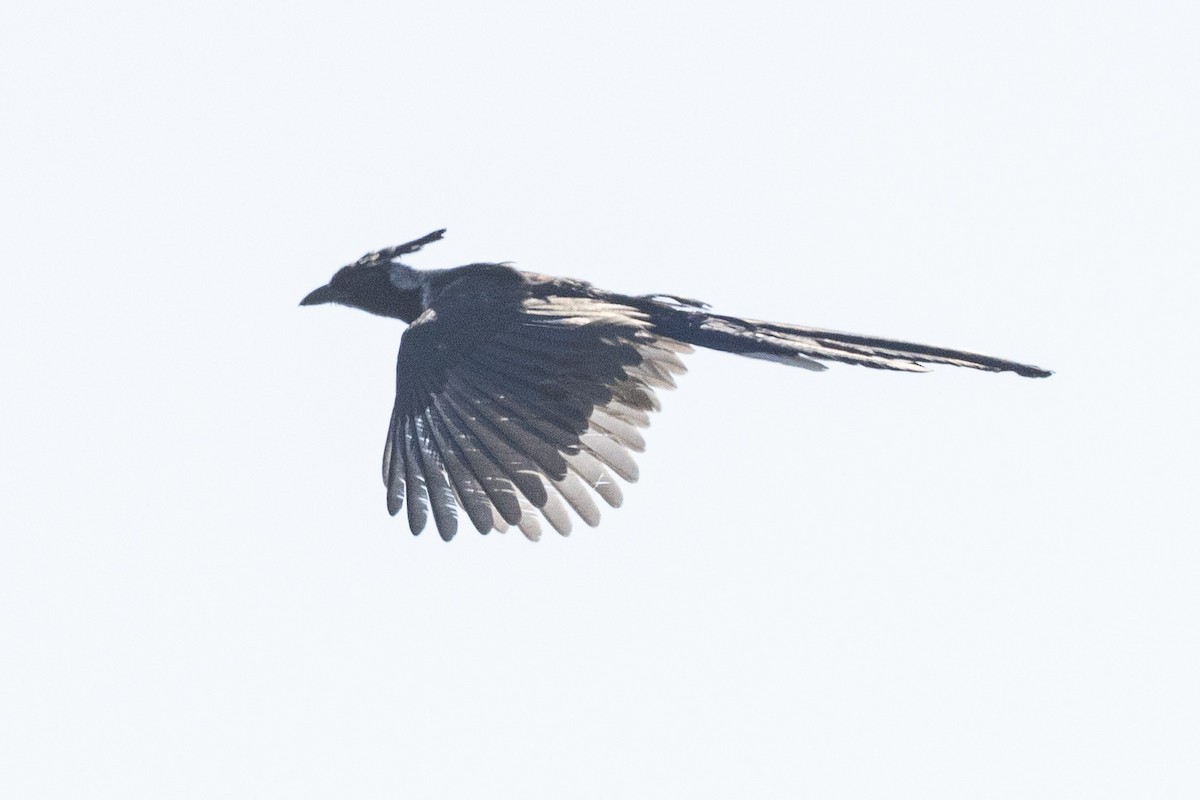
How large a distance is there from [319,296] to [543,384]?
3.23 metres

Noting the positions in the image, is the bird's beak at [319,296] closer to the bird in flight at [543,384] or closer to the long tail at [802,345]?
the bird in flight at [543,384]

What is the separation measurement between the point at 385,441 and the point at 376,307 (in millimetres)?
2558

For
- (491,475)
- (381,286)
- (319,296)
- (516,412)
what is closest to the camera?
(491,475)

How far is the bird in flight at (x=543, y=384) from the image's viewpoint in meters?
8.54

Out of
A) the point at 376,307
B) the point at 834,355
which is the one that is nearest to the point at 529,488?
the point at 834,355

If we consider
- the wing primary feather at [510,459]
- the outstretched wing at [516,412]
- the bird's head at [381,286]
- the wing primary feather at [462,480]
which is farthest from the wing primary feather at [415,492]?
the bird's head at [381,286]

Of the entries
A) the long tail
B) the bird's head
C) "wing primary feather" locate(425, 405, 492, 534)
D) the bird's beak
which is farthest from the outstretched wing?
the bird's beak

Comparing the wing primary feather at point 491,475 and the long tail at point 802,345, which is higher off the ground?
the long tail at point 802,345

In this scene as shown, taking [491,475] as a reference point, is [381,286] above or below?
above

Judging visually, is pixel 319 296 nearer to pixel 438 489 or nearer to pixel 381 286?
pixel 381 286

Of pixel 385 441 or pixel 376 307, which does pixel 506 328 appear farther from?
pixel 376 307

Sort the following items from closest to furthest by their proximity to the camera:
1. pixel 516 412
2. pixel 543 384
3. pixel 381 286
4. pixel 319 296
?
pixel 516 412
pixel 543 384
pixel 381 286
pixel 319 296

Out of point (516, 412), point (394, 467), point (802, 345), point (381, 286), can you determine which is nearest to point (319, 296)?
point (381, 286)

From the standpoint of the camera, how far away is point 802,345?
350 inches
